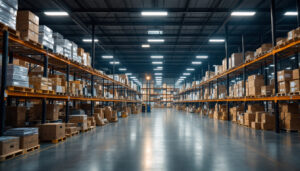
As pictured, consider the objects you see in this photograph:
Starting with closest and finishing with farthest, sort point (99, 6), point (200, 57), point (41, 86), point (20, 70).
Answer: point (20, 70) < point (41, 86) < point (99, 6) < point (200, 57)

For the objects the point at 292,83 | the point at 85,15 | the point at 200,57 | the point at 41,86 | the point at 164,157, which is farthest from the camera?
the point at 200,57

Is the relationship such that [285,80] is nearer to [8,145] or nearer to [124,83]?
[8,145]

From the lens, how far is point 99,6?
35.0 feet

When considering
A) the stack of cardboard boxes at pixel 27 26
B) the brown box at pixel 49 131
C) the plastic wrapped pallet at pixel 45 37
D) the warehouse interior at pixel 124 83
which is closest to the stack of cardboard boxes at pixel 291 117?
the warehouse interior at pixel 124 83

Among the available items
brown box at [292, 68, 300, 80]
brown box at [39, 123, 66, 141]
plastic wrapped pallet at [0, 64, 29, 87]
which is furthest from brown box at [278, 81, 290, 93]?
plastic wrapped pallet at [0, 64, 29, 87]

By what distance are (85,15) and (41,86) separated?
7294 millimetres

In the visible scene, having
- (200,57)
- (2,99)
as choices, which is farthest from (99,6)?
(200,57)

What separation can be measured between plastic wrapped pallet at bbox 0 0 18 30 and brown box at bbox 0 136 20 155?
258 centimetres

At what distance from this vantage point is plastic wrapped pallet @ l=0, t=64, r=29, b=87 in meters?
4.64

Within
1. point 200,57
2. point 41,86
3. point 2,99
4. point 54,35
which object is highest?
point 200,57

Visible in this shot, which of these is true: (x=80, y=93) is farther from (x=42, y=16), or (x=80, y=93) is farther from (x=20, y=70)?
(x=42, y=16)

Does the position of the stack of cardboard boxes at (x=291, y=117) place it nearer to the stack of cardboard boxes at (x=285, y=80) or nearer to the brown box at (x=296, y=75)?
the stack of cardboard boxes at (x=285, y=80)

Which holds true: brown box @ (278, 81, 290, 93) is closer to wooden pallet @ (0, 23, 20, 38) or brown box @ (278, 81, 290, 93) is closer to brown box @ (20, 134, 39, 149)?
brown box @ (20, 134, 39, 149)

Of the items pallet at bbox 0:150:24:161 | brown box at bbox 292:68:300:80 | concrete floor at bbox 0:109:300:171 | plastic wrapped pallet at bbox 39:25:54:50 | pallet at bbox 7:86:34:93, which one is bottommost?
concrete floor at bbox 0:109:300:171
